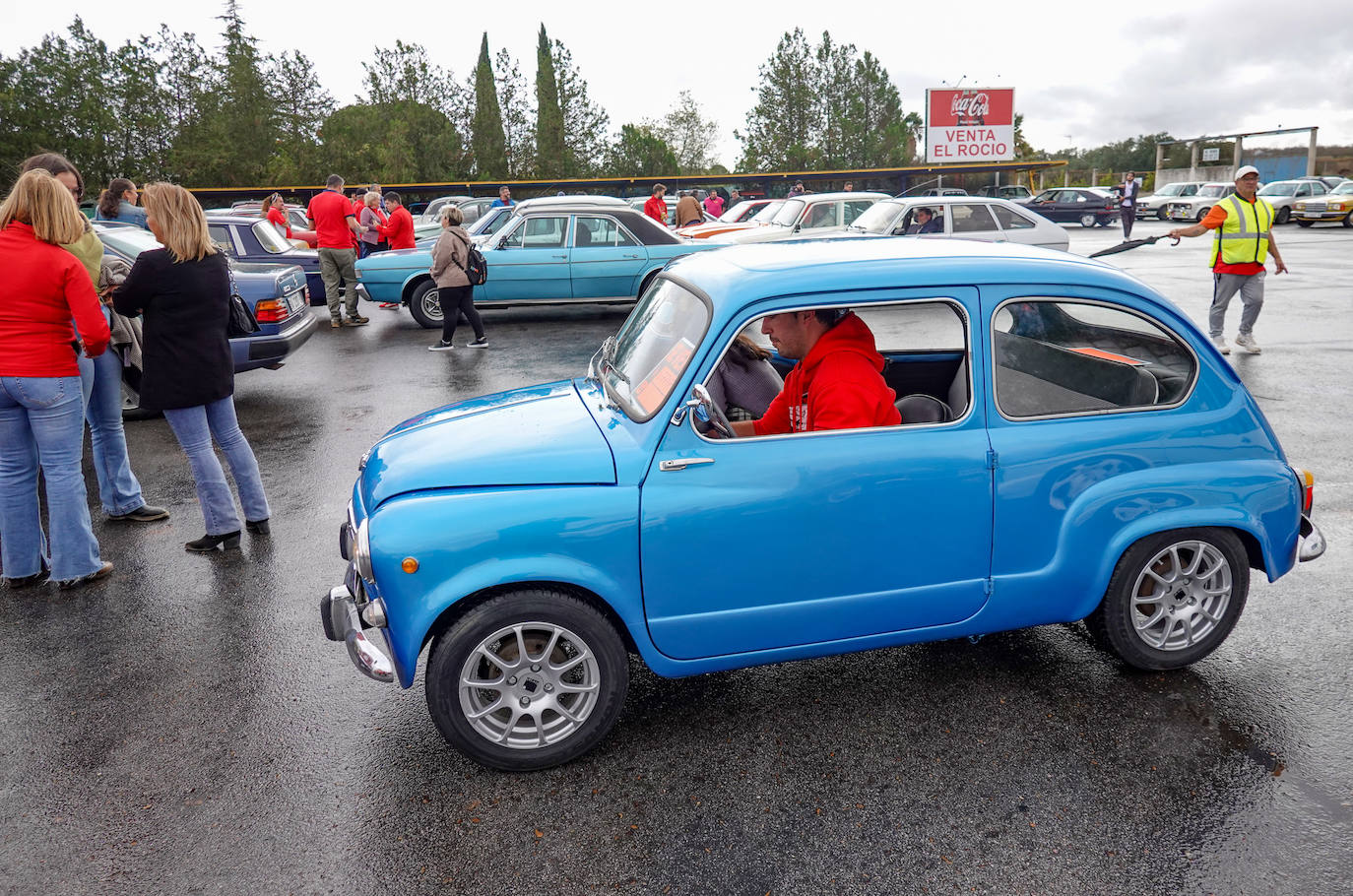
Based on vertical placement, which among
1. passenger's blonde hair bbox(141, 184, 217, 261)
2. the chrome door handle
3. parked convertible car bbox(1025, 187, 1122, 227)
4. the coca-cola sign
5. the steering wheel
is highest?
the coca-cola sign

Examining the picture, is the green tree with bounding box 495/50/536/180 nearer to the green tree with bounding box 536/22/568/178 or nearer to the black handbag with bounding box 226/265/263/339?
the green tree with bounding box 536/22/568/178

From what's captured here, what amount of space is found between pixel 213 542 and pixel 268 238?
27.7 ft

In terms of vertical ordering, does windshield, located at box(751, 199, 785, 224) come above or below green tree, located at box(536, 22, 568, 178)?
below

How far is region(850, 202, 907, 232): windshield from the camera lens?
14445mm

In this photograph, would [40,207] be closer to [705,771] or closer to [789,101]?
[705,771]

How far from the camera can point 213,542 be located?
5.38 m

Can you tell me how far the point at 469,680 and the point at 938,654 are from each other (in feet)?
6.66

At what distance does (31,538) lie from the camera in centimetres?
496

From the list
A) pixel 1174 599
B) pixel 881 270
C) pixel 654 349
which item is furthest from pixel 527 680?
pixel 1174 599

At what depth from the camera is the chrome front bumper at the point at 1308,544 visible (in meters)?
3.62

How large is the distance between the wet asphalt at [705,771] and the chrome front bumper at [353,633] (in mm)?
424

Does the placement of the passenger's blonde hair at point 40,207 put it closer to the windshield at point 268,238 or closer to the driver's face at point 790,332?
the driver's face at point 790,332

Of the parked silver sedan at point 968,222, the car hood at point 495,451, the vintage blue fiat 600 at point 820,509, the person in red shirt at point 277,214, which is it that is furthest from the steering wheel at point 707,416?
the person in red shirt at point 277,214

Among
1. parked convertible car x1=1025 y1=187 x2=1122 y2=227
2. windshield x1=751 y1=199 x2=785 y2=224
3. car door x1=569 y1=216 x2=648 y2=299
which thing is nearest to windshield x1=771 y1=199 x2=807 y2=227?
windshield x1=751 y1=199 x2=785 y2=224
